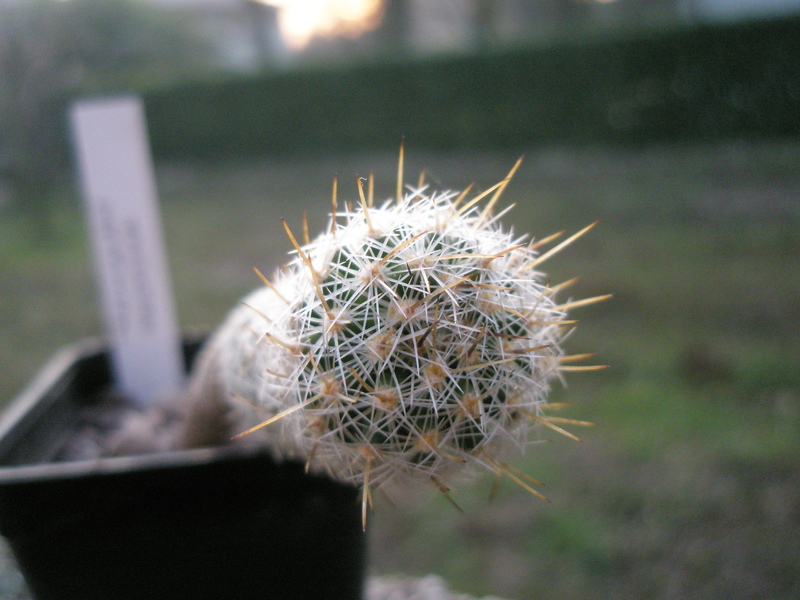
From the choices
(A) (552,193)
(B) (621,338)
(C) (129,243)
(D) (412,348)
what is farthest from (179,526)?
(A) (552,193)

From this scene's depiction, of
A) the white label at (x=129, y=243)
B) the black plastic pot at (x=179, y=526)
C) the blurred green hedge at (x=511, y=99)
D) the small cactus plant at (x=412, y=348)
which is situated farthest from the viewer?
the blurred green hedge at (x=511, y=99)

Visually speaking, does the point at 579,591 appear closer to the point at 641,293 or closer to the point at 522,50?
Answer: the point at 641,293

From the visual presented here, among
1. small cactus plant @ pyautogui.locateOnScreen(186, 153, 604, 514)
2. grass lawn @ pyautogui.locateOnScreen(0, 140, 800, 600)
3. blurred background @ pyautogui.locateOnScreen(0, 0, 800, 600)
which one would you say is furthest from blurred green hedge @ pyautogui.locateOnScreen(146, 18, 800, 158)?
small cactus plant @ pyautogui.locateOnScreen(186, 153, 604, 514)

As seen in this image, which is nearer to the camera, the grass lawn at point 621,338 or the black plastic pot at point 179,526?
the black plastic pot at point 179,526

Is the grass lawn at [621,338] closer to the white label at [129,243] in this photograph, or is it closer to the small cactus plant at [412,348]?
the small cactus plant at [412,348]

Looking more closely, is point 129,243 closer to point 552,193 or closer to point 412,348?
point 412,348

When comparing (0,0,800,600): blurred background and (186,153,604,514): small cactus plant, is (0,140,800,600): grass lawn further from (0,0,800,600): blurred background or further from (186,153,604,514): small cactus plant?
(186,153,604,514): small cactus plant

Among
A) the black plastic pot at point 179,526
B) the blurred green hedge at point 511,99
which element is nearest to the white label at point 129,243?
the black plastic pot at point 179,526
